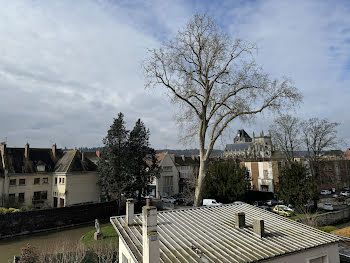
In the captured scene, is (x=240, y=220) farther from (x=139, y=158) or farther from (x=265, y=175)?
(x=265, y=175)

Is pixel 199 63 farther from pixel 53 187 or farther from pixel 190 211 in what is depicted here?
pixel 53 187

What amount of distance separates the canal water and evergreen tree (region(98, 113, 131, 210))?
5.83 metres

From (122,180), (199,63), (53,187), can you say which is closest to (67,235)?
(122,180)

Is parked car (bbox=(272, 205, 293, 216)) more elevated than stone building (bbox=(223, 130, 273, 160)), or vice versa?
stone building (bbox=(223, 130, 273, 160))

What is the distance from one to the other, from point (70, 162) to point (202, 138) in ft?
81.6

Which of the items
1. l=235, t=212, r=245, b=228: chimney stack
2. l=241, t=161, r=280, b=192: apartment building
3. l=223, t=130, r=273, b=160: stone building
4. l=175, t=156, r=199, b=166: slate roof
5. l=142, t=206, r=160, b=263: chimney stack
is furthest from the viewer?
l=223, t=130, r=273, b=160: stone building

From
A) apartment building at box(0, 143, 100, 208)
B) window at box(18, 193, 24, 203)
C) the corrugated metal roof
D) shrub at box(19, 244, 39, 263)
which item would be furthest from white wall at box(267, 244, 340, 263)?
window at box(18, 193, 24, 203)

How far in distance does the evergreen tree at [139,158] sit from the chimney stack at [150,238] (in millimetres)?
26131

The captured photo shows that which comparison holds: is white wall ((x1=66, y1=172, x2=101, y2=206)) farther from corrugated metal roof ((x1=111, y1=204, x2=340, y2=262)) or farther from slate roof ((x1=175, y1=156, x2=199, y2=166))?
corrugated metal roof ((x1=111, y1=204, x2=340, y2=262))

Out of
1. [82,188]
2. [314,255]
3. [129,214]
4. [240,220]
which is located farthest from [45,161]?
[314,255]

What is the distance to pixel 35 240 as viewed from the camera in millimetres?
23781

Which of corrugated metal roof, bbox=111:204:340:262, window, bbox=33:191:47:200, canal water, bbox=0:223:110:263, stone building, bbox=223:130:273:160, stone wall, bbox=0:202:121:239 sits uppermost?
stone building, bbox=223:130:273:160

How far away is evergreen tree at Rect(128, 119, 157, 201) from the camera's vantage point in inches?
1303

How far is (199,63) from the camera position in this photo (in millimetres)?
16719
